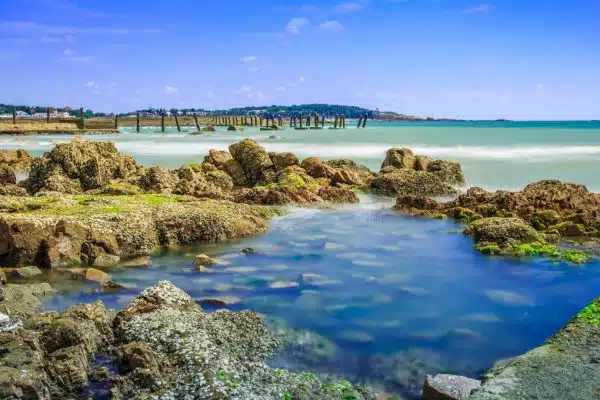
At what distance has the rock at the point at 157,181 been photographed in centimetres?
1700

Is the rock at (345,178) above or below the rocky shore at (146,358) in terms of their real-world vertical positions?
above

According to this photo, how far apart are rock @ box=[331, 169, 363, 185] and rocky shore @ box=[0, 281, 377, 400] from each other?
1354cm

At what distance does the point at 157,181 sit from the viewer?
1719 centimetres

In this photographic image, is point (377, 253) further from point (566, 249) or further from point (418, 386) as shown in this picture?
point (418, 386)

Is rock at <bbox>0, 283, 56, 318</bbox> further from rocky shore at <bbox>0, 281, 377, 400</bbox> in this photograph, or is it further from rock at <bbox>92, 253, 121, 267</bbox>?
rock at <bbox>92, 253, 121, 267</bbox>

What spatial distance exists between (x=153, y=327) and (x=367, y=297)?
3.58 meters

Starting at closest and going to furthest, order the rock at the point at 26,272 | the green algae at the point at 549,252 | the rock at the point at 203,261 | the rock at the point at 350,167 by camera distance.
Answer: the rock at the point at 26,272
the rock at the point at 203,261
the green algae at the point at 549,252
the rock at the point at 350,167

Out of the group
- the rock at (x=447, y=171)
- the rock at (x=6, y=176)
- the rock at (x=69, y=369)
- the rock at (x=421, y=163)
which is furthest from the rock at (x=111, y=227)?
the rock at (x=421, y=163)

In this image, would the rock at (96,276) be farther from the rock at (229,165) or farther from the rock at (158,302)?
the rock at (229,165)

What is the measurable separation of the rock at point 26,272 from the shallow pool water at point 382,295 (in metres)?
1.10

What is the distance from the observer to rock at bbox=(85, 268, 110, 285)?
9.38 m

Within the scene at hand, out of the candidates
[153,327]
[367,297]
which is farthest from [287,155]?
[153,327]

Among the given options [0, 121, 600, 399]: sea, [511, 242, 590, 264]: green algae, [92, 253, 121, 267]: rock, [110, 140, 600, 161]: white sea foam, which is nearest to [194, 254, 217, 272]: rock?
[0, 121, 600, 399]: sea

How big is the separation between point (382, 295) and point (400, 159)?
45.0 feet
